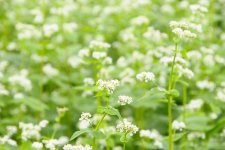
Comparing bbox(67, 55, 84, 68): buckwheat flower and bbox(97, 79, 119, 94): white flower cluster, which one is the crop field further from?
bbox(97, 79, 119, 94): white flower cluster

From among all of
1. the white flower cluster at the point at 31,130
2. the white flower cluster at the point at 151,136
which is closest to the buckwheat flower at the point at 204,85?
the white flower cluster at the point at 151,136

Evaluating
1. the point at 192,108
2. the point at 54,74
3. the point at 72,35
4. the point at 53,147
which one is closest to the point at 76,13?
the point at 72,35

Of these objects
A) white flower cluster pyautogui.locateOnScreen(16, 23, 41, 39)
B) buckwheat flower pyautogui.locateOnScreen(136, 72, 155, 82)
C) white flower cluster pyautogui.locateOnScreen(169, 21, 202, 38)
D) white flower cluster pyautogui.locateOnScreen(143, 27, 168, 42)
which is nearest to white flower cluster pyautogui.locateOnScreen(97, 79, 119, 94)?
buckwheat flower pyautogui.locateOnScreen(136, 72, 155, 82)

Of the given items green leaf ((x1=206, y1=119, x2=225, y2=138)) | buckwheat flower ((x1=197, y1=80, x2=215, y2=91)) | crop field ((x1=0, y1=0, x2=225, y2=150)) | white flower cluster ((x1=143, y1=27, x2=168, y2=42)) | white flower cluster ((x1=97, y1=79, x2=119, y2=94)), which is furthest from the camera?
white flower cluster ((x1=143, y1=27, x2=168, y2=42))

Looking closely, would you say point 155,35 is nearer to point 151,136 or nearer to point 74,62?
point 74,62

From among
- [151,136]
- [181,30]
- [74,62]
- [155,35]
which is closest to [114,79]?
[155,35]

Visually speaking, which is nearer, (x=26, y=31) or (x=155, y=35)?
(x=155, y=35)

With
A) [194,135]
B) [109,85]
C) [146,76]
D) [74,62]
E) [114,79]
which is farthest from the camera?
[74,62]

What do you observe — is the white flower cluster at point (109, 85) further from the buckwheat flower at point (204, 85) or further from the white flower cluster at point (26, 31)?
the white flower cluster at point (26, 31)

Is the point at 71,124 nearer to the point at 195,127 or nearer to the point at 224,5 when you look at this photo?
the point at 195,127
